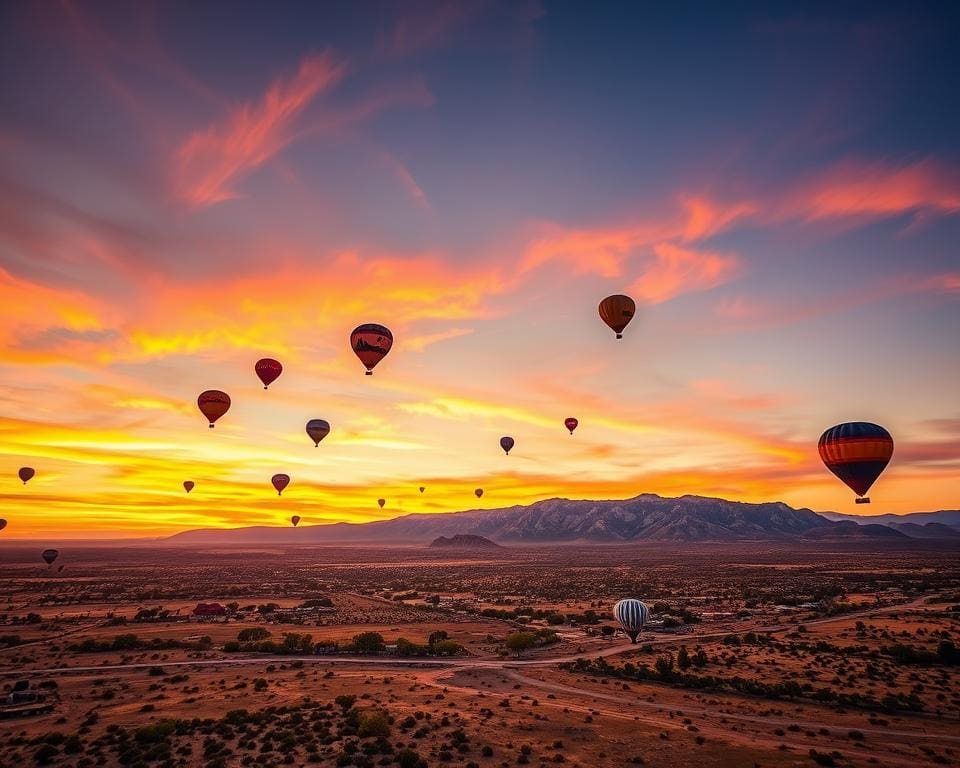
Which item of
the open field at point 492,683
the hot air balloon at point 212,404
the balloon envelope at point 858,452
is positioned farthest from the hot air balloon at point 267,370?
the balloon envelope at point 858,452

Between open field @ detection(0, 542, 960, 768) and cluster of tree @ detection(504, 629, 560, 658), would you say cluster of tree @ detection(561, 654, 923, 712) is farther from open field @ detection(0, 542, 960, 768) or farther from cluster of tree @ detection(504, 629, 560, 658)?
cluster of tree @ detection(504, 629, 560, 658)

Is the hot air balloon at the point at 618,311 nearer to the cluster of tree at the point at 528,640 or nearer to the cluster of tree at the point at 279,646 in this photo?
the cluster of tree at the point at 528,640

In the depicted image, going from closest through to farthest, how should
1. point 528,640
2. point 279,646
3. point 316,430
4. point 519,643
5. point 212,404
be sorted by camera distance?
point 519,643, point 528,640, point 279,646, point 212,404, point 316,430

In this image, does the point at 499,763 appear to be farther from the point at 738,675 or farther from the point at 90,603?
the point at 90,603

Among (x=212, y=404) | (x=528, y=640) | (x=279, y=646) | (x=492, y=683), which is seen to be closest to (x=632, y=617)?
Result: (x=528, y=640)

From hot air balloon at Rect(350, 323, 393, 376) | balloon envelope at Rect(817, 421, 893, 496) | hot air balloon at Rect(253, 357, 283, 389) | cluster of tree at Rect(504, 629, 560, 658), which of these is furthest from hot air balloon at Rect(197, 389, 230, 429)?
balloon envelope at Rect(817, 421, 893, 496)

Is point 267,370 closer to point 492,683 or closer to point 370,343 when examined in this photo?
point 370,343
